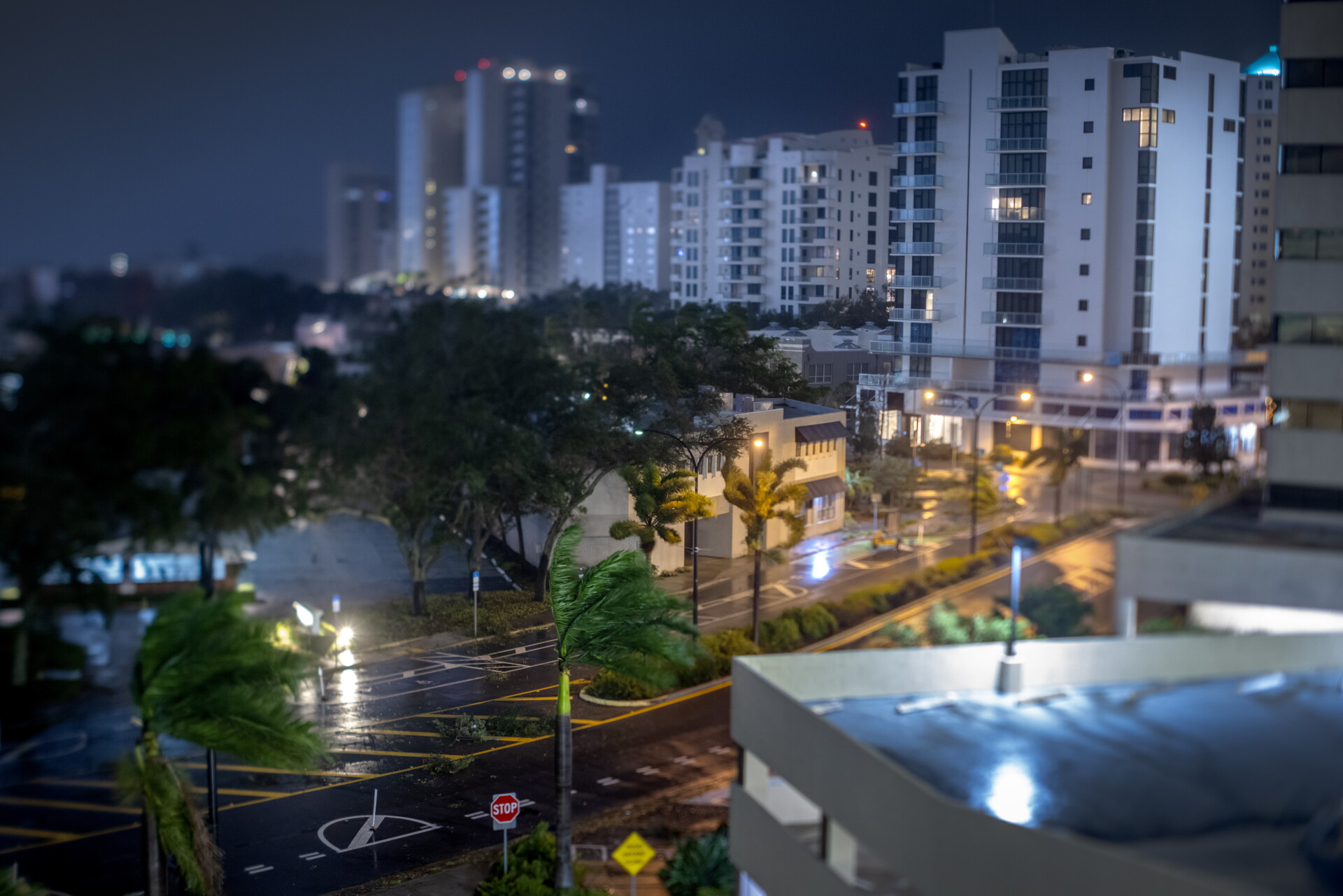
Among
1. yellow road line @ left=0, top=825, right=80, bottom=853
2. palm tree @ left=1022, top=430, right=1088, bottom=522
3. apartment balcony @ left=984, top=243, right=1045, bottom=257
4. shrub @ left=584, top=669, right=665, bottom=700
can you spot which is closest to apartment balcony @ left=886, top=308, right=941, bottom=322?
apartment balcony @ left=984, top=243, right=1045, bottom=257

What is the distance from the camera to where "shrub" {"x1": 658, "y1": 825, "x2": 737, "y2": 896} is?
22.4ft

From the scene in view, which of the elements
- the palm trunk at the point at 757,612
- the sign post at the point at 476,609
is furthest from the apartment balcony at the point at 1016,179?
the sign post at the point at 476,609

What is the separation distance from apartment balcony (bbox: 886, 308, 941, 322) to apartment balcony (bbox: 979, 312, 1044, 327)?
66 cm

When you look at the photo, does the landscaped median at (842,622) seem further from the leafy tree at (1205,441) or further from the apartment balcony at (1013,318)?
the apartment balcony at (1013,318)

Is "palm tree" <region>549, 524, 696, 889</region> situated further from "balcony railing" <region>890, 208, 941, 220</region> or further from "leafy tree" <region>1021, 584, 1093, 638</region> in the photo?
"balcony railing" <region>890, 208, 941, 220</region>

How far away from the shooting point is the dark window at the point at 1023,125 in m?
13.5

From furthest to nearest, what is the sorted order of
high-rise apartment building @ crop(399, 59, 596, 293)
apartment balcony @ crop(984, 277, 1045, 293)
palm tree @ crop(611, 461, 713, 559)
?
high-rise apartment building @ crop(399, 59, 596, 293)
apartment balcony @ crop(984, 277, 1045, 293)
palm tree @ crop(611, 461, 713, 559)

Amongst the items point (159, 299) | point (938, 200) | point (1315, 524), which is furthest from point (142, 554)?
point (938, 200)

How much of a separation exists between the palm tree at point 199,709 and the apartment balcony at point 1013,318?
1000cm

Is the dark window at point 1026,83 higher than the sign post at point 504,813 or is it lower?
higher

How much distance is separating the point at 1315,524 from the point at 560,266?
1355 inches

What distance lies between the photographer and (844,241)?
16578 mm

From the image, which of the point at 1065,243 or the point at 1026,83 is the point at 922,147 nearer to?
the point at 1026,83

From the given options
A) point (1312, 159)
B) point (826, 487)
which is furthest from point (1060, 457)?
point (1312, 159)
